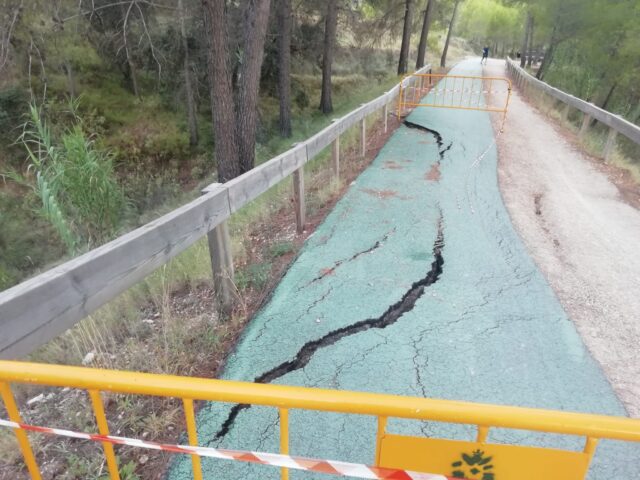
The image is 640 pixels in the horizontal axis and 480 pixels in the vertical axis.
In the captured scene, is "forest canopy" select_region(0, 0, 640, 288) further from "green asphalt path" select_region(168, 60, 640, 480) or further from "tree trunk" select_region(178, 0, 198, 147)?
"green asphalt path" select_region(168, 60, 640, 480)

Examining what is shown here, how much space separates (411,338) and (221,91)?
21.9 feet

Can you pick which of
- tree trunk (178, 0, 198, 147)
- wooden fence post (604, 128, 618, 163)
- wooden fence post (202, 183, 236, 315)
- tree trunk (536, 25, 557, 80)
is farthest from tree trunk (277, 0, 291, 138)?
tree trunk (536, 25, 557, 80)

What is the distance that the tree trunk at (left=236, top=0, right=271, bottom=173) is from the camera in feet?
27.7

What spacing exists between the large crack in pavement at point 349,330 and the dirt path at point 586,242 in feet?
4.11

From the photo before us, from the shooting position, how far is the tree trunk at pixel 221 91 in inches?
296

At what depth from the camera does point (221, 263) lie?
142 inches

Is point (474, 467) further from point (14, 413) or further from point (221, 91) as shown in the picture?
point (221, 91)

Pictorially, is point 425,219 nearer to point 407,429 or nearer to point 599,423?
point 407,429

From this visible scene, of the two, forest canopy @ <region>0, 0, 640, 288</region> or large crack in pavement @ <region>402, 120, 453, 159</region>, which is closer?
forest canopy @ <region>0, 0, 640, 288</region>

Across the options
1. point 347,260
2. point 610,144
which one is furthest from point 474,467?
point 610,144

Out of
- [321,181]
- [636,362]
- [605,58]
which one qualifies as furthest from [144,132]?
[605,58]

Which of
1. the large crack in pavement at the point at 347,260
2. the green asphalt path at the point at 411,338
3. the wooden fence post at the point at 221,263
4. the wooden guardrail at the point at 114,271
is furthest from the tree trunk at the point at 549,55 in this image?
the wooden fence post at the point at 221,263

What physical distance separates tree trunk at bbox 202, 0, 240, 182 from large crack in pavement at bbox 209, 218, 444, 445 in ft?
17.8

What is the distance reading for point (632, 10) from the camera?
74.8 feet
